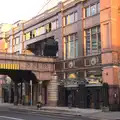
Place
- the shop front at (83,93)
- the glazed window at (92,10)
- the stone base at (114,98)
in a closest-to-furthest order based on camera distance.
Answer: the stone base at (114,98), the shop front at (83,93), the glazed window at (92,10)

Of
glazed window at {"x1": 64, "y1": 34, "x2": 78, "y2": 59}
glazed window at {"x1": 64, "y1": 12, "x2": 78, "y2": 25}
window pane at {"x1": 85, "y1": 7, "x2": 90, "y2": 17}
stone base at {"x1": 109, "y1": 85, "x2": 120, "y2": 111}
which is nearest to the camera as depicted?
stone base at {"x1": 109, "y1": 85, "x2": 120, "y2": 111}

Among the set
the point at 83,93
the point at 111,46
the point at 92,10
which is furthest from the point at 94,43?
the point at 83,93

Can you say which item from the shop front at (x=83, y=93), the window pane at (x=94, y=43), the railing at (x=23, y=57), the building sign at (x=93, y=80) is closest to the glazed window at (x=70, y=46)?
the railing at (x=23, y=57)

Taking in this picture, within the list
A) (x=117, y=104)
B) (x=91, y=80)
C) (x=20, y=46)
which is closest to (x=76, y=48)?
(x=91, y=80)

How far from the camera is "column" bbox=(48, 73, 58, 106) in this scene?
44406 millimetres

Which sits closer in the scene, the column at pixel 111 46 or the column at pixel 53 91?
the column at pixel 111 46

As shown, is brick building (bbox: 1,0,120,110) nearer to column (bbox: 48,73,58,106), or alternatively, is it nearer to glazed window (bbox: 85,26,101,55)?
glazed window (bbox: 85,26,101,55)

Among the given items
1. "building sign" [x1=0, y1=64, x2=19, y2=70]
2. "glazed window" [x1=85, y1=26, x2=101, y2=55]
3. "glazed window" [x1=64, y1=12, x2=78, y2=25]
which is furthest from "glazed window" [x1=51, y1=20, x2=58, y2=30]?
"building sign" [x1=0, y1=64, x2=19, y2=70]

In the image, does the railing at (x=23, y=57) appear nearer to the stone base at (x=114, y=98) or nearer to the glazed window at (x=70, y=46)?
the glazed window at (x=70, y=46)

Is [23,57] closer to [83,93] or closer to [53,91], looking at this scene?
[53,91]

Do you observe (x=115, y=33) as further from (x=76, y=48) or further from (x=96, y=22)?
(x=76, y=48)

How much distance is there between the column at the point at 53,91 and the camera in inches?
1748

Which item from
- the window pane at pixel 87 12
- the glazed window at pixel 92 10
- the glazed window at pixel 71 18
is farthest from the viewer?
the glazed window at pixel 71 18

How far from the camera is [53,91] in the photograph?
44.9m
